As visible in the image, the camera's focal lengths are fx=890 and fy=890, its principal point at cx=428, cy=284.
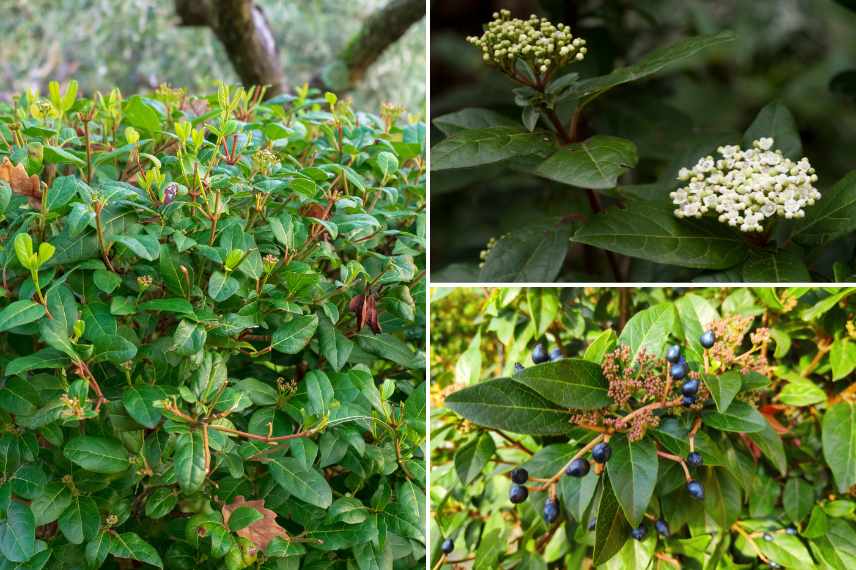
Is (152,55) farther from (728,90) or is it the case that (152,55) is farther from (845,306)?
(845,306)

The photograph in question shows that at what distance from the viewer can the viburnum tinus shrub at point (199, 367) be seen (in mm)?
1082

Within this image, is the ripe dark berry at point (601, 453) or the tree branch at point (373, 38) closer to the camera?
the ripe dark berry at point (601, 453)

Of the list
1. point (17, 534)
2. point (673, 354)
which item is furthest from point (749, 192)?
point (17, 534)

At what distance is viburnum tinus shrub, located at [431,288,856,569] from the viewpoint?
1.08m

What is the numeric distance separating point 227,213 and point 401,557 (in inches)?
Answer: 21.5

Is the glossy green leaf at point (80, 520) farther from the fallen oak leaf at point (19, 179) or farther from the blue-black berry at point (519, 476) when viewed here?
the blue-black berry at point (519, 476)

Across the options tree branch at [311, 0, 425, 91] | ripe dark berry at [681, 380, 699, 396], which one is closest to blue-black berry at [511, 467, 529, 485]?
ripe dark berry at [681, 380, 699, 396]

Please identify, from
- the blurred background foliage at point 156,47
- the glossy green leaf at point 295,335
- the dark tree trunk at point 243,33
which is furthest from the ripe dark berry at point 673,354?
the blurred background foliage at point 156,47

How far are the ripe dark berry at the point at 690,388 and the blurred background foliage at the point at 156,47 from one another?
18.9 feet

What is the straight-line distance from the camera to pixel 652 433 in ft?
3.60

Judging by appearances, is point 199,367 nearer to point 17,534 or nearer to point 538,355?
point 17,534

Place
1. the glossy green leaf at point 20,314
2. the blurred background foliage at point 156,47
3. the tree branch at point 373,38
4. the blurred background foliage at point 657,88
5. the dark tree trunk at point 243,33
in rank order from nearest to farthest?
the glossy green leaf at point 20,314
the blurred background foliage at point 657,88
the dark tree trunk at point 243,33
the tree branch at point 373,38
the blurred background foliage at point 156,47

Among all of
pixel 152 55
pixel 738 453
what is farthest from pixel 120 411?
pixel 152 55

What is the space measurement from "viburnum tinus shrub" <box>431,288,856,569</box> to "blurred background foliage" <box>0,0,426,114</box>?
5503 millimetres
